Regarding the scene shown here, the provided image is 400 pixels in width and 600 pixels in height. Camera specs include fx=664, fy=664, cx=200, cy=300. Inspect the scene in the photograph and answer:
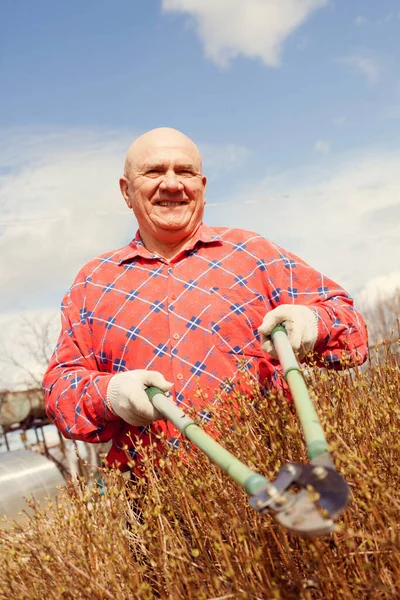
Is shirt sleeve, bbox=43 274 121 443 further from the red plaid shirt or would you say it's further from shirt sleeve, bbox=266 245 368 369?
shirt sleeve, bbox=266 245 368 369

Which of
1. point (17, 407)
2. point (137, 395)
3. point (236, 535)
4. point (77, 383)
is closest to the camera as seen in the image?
point (236, 535)

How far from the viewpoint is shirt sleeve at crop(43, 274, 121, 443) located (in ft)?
8.74

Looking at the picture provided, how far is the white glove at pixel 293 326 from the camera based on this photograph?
7.72 ft

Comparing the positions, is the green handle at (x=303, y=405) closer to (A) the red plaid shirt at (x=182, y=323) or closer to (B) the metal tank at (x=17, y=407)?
(A) the red plaid shirt at (x=182, y=323)

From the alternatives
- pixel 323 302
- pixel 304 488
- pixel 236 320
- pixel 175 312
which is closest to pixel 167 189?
pixel 175 312

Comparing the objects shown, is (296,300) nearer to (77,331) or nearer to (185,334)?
(185,334)

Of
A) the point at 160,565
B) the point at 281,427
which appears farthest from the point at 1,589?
the point at 281,427

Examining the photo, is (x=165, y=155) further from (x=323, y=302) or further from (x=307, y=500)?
(x=307, y=500)

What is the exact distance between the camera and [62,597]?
1842 millimetres

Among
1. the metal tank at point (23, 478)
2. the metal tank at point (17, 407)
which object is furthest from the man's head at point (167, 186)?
the metal tank at point (17, 407)

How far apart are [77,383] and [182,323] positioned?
50 centimetres

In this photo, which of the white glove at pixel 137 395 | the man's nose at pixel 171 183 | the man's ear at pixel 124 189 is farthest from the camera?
the man's ear at pixel 124 189

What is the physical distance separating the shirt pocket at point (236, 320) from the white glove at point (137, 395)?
0.49 m

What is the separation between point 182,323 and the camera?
282 cm
